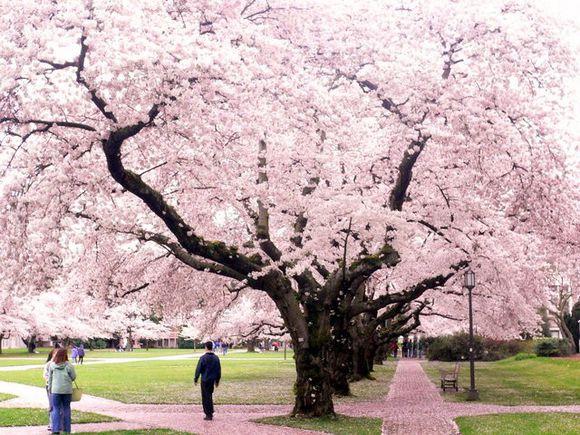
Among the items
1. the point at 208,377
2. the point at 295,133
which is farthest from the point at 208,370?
the point at 295,133

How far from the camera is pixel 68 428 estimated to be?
13664mm

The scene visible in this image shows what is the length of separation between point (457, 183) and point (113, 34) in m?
9.72

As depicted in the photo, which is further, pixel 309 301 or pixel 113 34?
pixel 309 301

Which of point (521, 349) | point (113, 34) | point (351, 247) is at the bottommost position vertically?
point (521, 349)

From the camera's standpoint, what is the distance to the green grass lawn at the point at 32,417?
51.6ft

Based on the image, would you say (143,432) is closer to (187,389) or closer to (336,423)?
(336,423)

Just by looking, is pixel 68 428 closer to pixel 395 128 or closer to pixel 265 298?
pixel 395 128

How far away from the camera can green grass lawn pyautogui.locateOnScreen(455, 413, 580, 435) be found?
14.0 m

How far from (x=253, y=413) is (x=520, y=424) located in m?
6.39

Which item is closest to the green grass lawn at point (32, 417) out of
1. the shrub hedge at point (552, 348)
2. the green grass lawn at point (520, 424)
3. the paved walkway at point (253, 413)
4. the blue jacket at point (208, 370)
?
the paved walkway at point (253, 413)

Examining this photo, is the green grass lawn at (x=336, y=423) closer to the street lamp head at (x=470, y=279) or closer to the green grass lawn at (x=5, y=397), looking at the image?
the street lamp head at (x=470, y=279)

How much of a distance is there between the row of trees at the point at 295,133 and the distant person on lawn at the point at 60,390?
8.54 feet

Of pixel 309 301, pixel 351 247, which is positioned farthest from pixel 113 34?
pixel 351 247

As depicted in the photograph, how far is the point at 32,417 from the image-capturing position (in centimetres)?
1669
